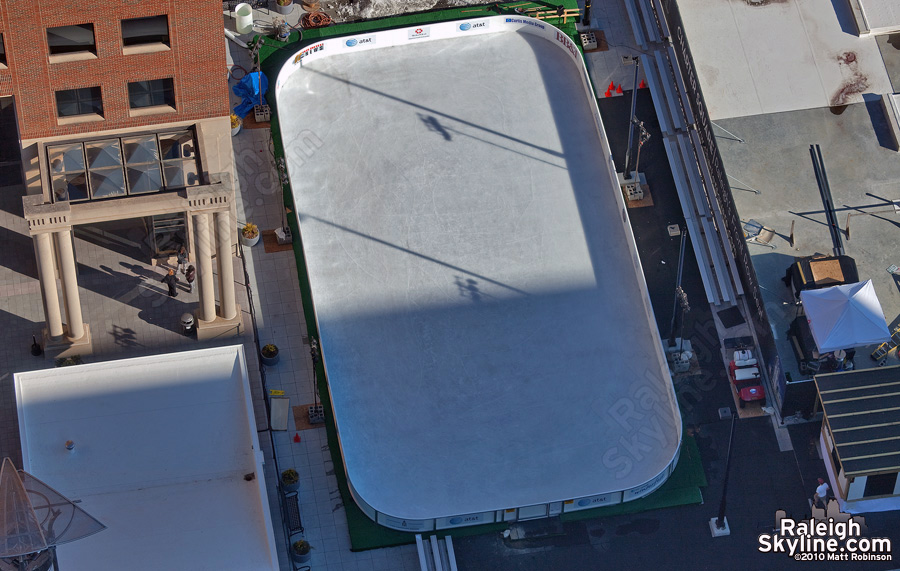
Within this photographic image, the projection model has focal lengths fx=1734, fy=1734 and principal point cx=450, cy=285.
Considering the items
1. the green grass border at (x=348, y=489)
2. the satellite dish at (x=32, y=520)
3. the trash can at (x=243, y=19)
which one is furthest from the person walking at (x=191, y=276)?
the satellite dish at (x=32, y=520)

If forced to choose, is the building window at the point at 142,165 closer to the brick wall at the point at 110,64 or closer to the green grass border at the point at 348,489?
the brick wall at the point at 110,64

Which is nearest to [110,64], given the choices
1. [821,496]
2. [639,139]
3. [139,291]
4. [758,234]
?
[139,291]

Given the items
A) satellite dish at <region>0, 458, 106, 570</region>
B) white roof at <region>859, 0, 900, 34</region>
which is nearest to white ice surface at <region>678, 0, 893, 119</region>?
white roof at <region>859, 0, 900, 34</region>

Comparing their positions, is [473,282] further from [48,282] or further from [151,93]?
[48,282]

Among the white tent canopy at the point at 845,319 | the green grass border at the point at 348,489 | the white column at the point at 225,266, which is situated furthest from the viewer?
the white tent canopy at the point at 845,319

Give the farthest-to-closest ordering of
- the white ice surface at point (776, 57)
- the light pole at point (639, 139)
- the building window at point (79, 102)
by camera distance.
Result: the white ice surface at point (776, 57)
the light pole at point (639, 139)
the building window at point (79, 102)

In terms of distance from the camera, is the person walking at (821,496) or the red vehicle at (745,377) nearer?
the person walking at (821,496)

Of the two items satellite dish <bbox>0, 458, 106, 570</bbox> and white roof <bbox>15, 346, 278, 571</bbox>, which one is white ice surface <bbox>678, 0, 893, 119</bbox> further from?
satellite dish <bbox>0, 458, 106, 570</bbox>

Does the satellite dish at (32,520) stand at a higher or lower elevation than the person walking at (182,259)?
lower
